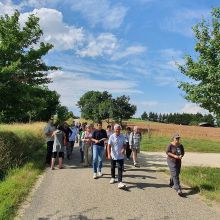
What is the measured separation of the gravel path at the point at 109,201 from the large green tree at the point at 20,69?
5049mm

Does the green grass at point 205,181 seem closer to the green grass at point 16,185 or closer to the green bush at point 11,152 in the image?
the green grass at point 16,185

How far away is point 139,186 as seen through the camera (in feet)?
40.5

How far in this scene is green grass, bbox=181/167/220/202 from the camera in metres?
11.4

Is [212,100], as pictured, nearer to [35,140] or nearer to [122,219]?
[122,219]

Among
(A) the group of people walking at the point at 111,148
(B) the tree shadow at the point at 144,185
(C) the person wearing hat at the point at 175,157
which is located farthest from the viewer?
(B) the tree shadow at the point at 144,185

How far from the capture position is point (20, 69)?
18.5 meters

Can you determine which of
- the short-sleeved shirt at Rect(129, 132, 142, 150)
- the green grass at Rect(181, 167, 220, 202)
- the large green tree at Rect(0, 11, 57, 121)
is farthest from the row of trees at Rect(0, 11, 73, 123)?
the green grass at Rect(181, 167, 220, 202)

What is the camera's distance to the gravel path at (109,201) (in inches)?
347

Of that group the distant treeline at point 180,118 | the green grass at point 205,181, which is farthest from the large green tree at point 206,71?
the distant treeline at point 180,118

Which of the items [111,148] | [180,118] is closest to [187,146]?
[111,148]

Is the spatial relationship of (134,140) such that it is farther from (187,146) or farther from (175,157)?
(187,146)

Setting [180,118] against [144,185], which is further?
[180,118]

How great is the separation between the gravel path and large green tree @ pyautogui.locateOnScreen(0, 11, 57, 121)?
5.05 m

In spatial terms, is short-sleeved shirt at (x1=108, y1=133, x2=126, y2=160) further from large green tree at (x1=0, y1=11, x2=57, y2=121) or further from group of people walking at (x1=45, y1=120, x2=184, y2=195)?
large green tree at (x1=0, y1=11, x2=57, y2=121)
